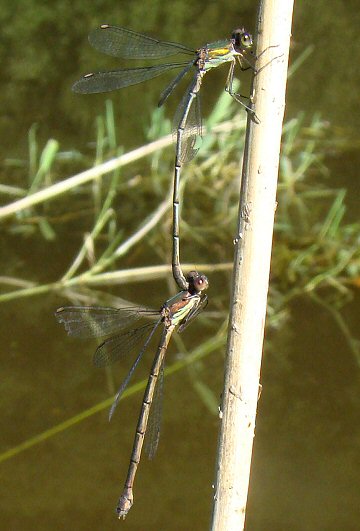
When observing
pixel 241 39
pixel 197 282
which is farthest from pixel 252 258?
pixel 241 39

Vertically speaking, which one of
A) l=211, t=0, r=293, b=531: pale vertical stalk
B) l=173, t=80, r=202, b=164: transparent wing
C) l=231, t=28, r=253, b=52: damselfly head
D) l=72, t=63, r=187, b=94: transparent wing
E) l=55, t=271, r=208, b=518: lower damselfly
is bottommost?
l=211, t=0, r=293, b=531: pale vertical stalk

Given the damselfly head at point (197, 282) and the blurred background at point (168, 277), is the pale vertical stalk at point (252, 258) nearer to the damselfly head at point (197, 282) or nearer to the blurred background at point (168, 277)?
the damselfly head at point (197, 282)

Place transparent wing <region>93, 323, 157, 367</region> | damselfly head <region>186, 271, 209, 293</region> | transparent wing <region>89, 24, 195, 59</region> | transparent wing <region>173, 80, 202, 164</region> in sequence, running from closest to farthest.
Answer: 1. damselfly head <region>186, 271, 209, 293</region>
2. transparent wing <region>173, 80, 202, 164</region>
3. transparent wing <region>93, 323, 157, 367</region>
4. transparent wing <region>89, 24, 195, 59</region>

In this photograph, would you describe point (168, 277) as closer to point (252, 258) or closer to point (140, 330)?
point (140, 330)

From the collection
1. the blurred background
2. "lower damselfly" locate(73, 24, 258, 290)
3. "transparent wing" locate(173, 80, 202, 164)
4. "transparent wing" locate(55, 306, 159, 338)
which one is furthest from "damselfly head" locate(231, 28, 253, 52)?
the blurred background

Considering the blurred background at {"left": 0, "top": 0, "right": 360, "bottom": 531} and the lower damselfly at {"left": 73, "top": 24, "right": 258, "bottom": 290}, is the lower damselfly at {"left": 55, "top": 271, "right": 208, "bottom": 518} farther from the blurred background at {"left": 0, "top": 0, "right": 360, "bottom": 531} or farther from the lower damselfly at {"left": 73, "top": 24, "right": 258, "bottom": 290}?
the blurred background at {"left": 0, "top": 0, "right": 360, "bottom": 531}

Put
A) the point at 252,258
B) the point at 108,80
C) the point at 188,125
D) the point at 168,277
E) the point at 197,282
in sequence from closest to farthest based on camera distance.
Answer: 1. the point at 252,258
2. the point at 197,282
3. the point at 188,125
4. the point at 108,80
5. the point at 168,277

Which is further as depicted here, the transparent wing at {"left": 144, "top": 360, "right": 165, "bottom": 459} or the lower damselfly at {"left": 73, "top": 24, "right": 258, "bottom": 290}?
the transparent wing at {"left": 144, "top": 360, "right": 165, "bottom": 459}
